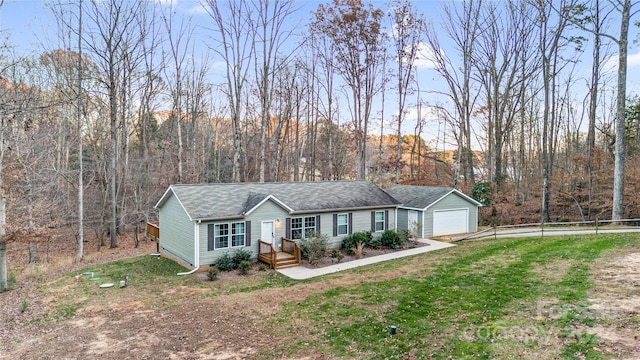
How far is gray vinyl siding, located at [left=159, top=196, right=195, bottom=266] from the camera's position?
14.6m

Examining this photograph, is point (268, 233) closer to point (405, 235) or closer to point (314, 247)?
point (314, 247)

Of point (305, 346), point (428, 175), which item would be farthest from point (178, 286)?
point (428, 175)

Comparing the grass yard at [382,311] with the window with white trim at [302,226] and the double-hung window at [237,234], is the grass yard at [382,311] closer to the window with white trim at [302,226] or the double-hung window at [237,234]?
the double-hung window at [237,234]

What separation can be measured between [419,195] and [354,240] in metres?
5.69

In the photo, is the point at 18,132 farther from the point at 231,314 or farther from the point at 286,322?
the point at 286,322

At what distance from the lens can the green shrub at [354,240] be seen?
1678 centimetres

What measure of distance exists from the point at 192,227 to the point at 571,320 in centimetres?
1245

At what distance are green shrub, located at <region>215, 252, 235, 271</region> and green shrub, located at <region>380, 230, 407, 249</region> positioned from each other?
758 cm

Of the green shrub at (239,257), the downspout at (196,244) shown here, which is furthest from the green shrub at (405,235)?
the downspout at (196,244)

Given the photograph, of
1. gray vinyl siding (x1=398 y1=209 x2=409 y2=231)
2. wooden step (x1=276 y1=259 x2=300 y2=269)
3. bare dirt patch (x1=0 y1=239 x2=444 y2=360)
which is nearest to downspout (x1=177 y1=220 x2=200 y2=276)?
bare dirt patch (x1=0 y1=239 x2=444 y2=360)

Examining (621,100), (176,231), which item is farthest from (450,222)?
(176,231)

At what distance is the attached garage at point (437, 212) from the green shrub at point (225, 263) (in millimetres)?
9968

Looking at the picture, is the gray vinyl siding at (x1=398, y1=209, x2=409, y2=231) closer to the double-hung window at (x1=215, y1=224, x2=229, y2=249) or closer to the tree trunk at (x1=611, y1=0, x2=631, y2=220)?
the double-hung window at (x1=215, y1=224, x2=229, y2=249)

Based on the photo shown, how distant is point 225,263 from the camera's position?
1398cm
